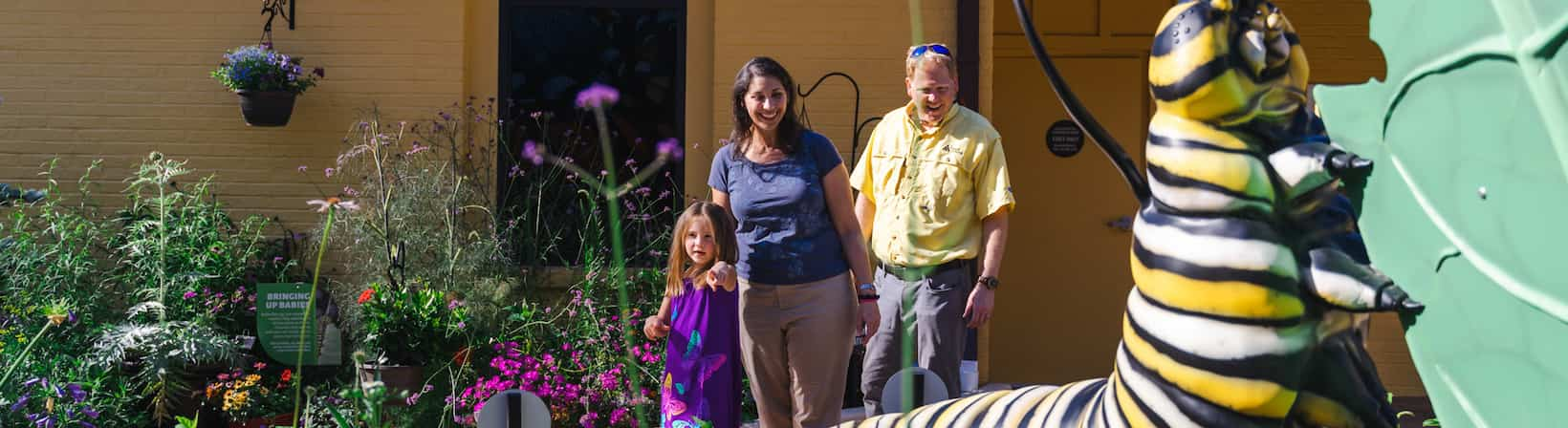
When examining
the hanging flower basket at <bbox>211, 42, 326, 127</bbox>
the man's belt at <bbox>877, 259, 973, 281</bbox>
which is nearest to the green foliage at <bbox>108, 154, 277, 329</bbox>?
A: the hanging flower basket at <bbox>211, 42, 326, 127</bbox>

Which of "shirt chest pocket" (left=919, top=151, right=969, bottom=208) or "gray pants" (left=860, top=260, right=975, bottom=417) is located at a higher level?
"shirt chest pocket" (left=919, top=151, right=969, bottom=208)

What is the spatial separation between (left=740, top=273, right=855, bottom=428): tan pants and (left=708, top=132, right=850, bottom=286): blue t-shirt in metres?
0.04

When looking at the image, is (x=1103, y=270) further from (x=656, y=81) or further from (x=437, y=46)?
(x=437, y=46)

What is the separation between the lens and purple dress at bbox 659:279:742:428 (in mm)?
3795

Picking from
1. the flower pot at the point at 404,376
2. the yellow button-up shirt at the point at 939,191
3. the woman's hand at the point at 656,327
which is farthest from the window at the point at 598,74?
the woman's hand at the point at 656,327

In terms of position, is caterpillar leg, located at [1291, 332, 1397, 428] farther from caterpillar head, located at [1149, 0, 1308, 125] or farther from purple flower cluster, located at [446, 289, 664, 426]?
purple flower cluster, located at [446, 289, 664, 426]

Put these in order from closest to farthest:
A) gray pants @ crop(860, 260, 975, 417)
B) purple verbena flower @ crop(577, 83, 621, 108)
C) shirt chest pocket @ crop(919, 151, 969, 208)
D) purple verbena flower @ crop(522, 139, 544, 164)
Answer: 1. purple verbena flower @ crop(577, 83, 621, 108)
2. gray pants @ crop(860, 260, 975, 417)
3. shirt chest pocket @ crop(919, 151, 969, 208)
4. purple verbena flower @ crop(522, 139, 544, 164)

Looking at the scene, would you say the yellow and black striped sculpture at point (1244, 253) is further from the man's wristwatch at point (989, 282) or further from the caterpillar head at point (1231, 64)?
the man's wristwatch at point (989, 282)

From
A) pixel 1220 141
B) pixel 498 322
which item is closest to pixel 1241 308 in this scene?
pixel 1220 141

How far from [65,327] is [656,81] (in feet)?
9.85

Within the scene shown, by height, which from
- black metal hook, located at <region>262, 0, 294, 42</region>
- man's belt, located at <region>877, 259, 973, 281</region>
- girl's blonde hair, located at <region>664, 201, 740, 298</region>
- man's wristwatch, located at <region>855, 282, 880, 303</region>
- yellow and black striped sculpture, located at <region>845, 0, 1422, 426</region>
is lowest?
man's wristwatch, located at <region>855, 282, 880, 303</region>

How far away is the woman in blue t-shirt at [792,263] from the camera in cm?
381

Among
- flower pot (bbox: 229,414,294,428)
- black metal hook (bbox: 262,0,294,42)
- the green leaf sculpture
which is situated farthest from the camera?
black metal hook (bbox: 262,0,294,42)

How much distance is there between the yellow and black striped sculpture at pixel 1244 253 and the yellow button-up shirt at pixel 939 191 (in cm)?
328
